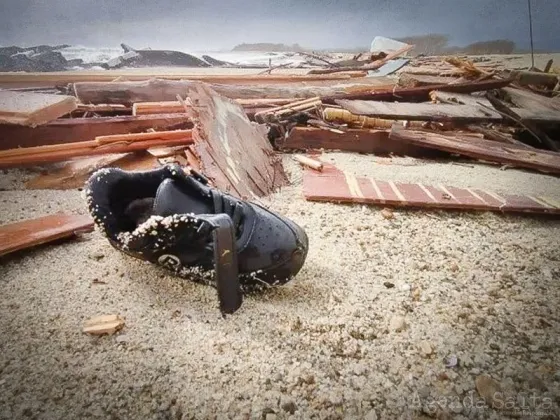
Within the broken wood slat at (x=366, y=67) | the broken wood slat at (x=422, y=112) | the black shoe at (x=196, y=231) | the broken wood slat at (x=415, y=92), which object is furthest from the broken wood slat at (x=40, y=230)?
the broken wood slat at (x=366, y=67)

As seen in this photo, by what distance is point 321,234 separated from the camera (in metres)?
1.69

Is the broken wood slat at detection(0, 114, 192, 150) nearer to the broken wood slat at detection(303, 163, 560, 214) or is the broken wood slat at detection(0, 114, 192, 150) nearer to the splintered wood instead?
the broken wood slat at detection(303, 163, 560, 214)

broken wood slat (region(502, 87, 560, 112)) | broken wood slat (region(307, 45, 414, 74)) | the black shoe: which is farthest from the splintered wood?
broken wood slat (region(307, 45, 414, 74))

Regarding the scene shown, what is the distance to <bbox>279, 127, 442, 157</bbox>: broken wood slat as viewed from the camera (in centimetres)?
303

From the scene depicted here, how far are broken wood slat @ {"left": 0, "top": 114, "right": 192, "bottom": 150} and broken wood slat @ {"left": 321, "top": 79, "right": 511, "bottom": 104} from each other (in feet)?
6.08

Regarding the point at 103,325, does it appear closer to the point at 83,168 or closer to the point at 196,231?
the point at 196,231

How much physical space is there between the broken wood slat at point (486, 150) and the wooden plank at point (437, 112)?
44 cm

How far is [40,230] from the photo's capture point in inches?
58.0

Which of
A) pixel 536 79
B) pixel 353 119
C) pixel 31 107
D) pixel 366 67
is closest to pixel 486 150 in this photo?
pixel 353 119

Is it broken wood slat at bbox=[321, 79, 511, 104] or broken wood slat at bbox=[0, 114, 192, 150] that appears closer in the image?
broken wood slat at bbox=[0, 114, 192, 150]

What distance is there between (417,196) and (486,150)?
132cm

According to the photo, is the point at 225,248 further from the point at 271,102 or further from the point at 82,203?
the point at 271,102

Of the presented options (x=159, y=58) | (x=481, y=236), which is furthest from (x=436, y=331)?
(x=159, y=58)

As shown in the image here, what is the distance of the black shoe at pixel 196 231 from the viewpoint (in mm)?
1076
